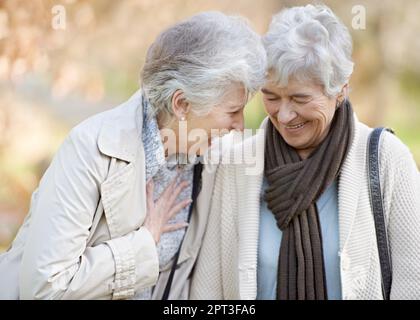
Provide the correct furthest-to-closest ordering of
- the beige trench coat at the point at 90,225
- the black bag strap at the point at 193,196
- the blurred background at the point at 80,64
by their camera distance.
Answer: the blurred background at the point at 80,64 < the black bag strap at the point at 193,196 < the beige trench coat at the point at 90,225

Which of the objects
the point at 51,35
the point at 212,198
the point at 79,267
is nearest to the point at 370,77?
the point at 51,35

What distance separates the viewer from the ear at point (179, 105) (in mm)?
2199

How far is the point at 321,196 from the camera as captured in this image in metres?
2.39

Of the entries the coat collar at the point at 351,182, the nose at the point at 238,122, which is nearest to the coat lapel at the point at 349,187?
the coat collar at the point at 351,182

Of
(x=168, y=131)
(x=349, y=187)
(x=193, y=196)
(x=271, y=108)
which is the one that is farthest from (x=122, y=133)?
(x=349, y=187)

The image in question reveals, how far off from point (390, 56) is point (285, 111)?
123 inches

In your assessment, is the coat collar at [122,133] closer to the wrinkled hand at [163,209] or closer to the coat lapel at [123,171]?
the coat lapel at [123,171]

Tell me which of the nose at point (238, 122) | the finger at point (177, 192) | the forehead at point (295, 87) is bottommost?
the finger at point (177, 192)

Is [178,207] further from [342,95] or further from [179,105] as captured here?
[342,95]

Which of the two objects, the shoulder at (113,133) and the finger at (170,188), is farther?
the finger at (170,188)

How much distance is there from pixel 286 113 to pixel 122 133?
0.56 meters

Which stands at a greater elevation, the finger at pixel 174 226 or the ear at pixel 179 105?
the ear at pixel 179 105

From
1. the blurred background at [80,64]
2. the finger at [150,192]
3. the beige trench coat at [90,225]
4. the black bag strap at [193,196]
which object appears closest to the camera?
the beige trench coat at [90,225]
